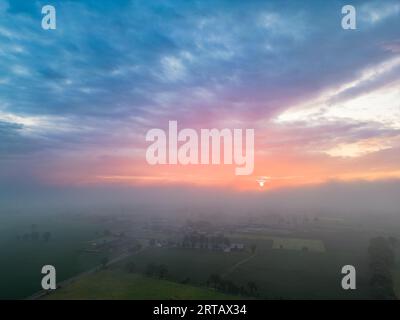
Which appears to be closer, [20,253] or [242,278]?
[242,278]

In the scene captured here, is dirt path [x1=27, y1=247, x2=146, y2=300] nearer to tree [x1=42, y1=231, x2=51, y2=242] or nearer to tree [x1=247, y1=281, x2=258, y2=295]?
tree [x1=42, y1=231, x2=51, y2=242]

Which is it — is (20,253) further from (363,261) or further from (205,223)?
(363,261)

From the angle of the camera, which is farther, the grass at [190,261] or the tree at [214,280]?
the grass at [190,261]

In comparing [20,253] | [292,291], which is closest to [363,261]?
[292,291]

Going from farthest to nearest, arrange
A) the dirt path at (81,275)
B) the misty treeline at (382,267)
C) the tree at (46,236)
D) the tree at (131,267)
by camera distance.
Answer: the tree at (46,236) < the tree at (131,267) < the misty treeline at (382,267) < the dirt path at (81,275)

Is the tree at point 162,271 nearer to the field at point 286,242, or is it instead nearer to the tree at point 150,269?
the tree at point 150,269

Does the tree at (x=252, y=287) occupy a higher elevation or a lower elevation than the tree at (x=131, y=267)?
lower

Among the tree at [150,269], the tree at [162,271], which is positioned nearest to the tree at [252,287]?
the tree at [162,271]
